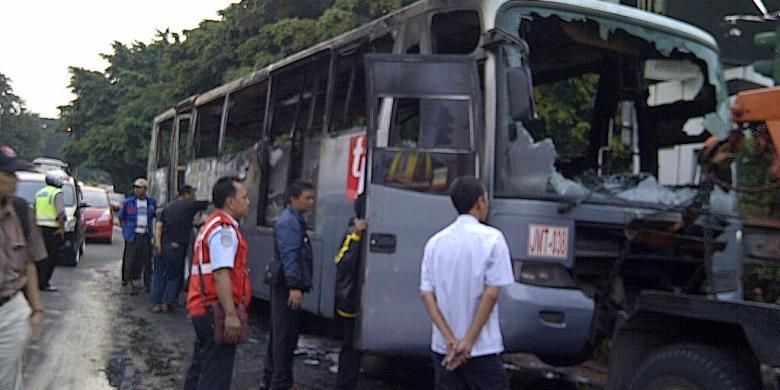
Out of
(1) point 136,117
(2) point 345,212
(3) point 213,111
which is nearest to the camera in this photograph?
(2) point 345,212

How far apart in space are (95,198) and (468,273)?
23562mm

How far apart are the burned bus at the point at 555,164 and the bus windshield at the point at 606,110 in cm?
1

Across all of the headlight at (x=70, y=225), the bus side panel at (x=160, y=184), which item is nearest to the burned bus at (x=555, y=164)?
the bus side panel at (x=160, y=184)

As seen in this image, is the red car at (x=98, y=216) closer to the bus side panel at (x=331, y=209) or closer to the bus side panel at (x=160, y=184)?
the bus side panel at (x=160, y=184)

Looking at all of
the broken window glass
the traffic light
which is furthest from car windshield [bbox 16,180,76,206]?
the traffic light

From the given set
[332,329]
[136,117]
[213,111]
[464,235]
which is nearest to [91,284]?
[213,111]

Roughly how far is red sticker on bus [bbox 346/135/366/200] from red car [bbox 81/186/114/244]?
19.0m

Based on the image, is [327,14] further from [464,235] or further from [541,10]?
[464,235]

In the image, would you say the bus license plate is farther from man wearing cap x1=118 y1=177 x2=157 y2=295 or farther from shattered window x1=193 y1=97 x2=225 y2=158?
man wearing cap x1=118 y1=177 x2=157 y2=295

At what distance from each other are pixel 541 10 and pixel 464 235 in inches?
118

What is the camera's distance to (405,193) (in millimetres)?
6703

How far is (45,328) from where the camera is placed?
10.9 metres

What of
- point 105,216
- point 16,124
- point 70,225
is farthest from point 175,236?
point 16,124

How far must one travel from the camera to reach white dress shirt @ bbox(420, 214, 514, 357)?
174 inches
